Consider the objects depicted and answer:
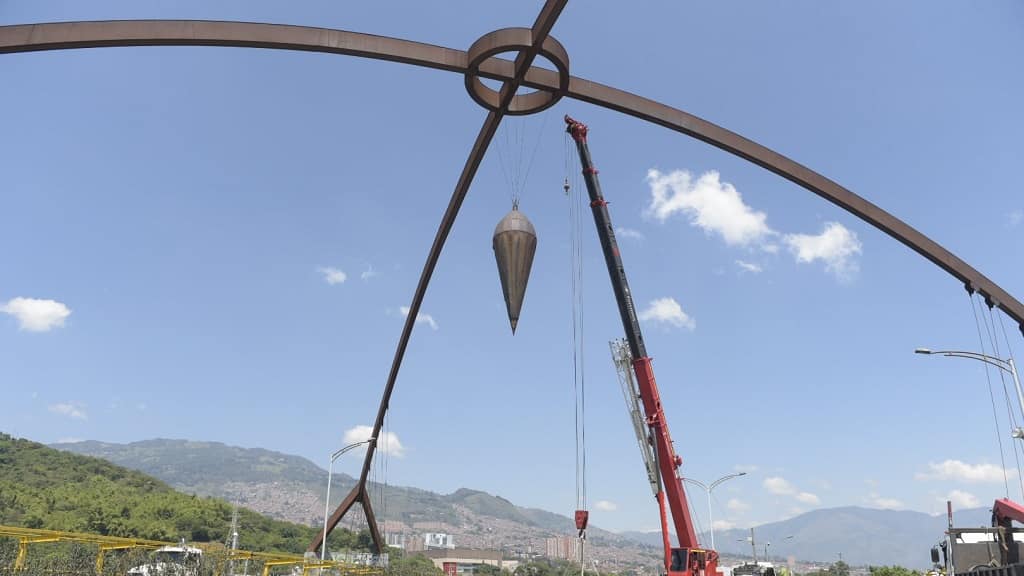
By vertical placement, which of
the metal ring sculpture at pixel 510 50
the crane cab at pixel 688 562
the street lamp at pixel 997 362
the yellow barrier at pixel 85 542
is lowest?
the crane cab at pixel 688 562

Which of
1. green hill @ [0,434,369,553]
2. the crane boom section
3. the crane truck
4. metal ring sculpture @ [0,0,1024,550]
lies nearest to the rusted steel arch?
metal ring sculpture @ [0,0,1024,550]

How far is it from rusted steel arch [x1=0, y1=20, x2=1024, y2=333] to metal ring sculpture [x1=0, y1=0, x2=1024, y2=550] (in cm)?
2

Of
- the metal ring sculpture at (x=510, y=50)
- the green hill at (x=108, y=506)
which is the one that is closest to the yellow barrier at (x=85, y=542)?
the metal ring sculpture at (x=510, y=50)

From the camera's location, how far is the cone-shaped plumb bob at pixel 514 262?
1844 centimetres

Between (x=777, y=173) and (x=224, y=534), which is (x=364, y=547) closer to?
(x=224, y=534)

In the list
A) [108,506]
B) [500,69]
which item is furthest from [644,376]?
[108,506]

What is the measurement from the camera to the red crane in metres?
26.9

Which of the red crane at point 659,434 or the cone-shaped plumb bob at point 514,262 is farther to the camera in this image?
the red crane at point 659,434

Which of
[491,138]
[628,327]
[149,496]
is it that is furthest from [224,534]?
[491,138]

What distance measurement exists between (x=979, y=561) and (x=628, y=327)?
49.8 ft

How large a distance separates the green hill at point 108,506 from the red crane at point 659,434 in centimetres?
9309

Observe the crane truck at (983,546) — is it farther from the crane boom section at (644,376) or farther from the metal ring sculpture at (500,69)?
the crane boom section at (644,376)

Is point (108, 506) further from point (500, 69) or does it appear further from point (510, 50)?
point (510, 50)

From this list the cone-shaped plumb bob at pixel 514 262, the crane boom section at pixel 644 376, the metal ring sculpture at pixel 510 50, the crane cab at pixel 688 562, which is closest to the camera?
the metal ring sculpture at pixel 510 50
